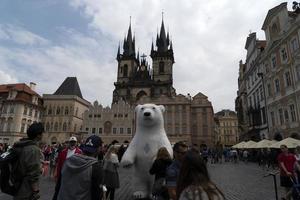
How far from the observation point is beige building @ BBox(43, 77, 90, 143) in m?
50.7

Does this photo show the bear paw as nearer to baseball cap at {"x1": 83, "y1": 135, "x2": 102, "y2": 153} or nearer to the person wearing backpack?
the person wearing backpack

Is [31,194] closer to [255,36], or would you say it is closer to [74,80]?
[255,36]

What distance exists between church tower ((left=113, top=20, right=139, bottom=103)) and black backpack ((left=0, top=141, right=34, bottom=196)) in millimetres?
56511

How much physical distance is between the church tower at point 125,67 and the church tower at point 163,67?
20.3 ft

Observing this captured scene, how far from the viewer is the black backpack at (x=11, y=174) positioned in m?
3.20

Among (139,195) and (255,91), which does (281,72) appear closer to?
(255,91)

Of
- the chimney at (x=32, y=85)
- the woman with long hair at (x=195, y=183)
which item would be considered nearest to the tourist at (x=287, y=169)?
the woman with long hair at (x=195, y=183)

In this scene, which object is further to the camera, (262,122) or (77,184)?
(262,122)

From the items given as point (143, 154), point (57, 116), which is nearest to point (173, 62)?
point (57, 116)

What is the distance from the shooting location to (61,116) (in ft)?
168

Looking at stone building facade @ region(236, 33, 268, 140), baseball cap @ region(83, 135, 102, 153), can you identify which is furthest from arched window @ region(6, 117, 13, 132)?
baseball cap @ region(83, 135, 102, 153)

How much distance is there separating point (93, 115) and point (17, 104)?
48.6ft

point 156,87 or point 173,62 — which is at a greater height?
point 173,62

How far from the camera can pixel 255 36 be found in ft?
107
